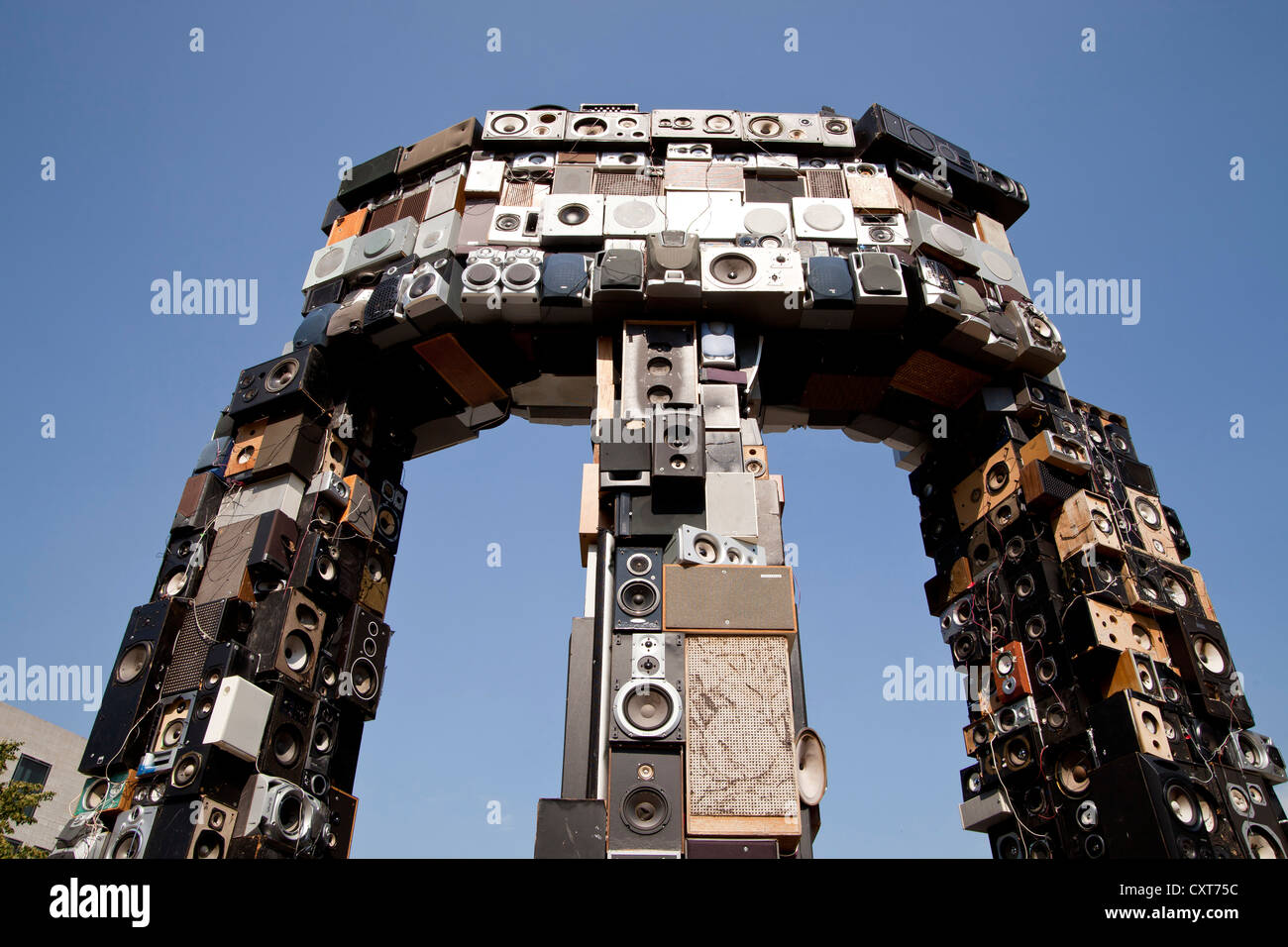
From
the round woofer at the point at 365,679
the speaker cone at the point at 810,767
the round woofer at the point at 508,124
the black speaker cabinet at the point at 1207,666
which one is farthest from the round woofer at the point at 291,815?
the round woofer at the point at 508,124

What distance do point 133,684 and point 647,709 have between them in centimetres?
812

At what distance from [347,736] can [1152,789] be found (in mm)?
12366

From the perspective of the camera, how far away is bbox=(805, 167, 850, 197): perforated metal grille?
67.6ft

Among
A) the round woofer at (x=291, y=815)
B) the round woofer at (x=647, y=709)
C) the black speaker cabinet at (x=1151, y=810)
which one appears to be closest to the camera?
the round woofer at (x=647, y=709)

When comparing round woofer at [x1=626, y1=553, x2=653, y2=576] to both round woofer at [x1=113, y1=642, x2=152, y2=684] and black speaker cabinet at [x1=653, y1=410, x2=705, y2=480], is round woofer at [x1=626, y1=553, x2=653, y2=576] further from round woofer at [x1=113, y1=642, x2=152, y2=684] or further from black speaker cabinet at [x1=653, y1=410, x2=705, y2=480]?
round woofer at [x1=113, y1=642, x2=152, y2=684]

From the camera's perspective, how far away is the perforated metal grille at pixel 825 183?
20.6 meters

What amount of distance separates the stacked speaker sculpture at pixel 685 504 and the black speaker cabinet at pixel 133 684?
0.05 m

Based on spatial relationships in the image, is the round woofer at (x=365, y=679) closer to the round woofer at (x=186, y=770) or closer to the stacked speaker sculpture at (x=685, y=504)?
the stacked speaker sculpture at (x=685, y=504)

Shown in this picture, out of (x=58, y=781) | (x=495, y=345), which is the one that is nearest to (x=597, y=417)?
(x=495, y=345)

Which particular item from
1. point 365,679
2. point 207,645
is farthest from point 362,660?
point 207,645

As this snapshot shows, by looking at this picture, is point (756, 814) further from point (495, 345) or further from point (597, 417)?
point (495, 345)
